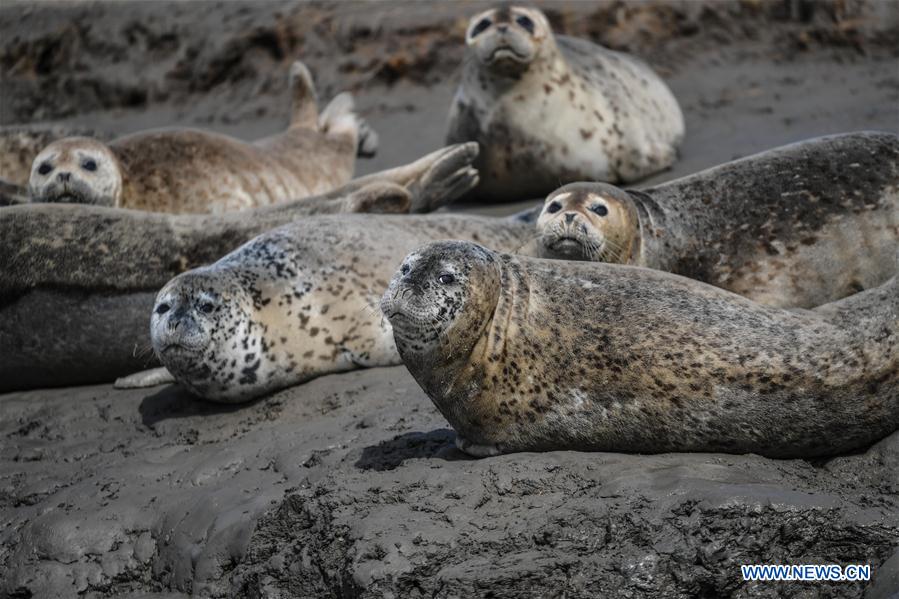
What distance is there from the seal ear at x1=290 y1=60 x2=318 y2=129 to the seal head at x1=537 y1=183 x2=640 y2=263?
4.39m

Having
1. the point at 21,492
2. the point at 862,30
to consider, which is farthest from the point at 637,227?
the point at 862,30

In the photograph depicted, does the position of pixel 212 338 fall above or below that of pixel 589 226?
below

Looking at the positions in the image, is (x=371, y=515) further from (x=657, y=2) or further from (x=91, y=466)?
(x=657, y=2)

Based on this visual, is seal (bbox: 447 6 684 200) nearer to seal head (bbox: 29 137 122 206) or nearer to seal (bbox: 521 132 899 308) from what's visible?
seal head (bbox: 29 137 122 206)

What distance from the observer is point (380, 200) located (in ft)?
23.4

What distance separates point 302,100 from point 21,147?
1937mm

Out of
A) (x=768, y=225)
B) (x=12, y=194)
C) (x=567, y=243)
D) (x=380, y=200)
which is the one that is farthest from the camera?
(x=12, y=194)

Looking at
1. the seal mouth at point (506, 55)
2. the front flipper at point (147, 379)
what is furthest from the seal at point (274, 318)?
the seal mouth at point (506, 55)

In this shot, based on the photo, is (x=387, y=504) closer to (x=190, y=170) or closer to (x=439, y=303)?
(x=439, y=303)

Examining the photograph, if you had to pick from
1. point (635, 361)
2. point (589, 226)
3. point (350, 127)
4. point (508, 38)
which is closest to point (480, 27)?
point (508, 38)

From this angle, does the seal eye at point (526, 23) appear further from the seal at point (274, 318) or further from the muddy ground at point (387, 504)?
the seal at point (274, 318)

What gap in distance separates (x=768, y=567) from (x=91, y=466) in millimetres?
2886

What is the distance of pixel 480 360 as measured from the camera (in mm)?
4523

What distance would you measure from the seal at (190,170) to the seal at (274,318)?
1.95 m
